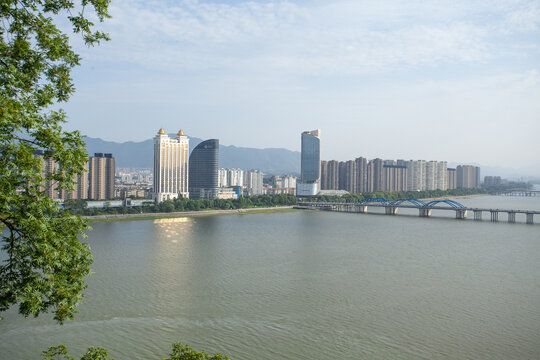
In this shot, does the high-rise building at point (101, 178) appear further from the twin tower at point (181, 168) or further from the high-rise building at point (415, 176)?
the high-rise building at point (415, 176)

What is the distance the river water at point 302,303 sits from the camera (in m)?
7.72

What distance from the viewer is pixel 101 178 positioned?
39.8 metres

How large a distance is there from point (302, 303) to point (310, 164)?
4782 cm

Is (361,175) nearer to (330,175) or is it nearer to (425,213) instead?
(330,175)

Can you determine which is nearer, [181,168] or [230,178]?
[181,168]

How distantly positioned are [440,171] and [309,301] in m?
72.2

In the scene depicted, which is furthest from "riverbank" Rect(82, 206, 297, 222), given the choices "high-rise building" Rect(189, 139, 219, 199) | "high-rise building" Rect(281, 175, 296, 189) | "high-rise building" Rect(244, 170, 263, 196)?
"high-rise building" Rect(281, 175, 296, 189)

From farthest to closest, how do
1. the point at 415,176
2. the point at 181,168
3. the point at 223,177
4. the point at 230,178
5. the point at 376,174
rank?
the point at 415,176 < the point at 230,178 < the point at 223,177 < the point at 376,174 < the point at 181,168

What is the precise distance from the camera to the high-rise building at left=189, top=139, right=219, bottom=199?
158 ft

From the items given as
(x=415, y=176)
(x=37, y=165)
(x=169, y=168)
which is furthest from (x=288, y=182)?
(x=37, y=165)

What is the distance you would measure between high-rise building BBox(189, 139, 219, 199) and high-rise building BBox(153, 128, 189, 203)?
368 cm

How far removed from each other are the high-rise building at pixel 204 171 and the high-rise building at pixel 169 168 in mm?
3683

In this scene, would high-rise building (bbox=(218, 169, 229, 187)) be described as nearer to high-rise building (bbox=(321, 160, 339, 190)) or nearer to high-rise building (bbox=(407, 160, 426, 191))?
high-rise building (bbox=(321, 160, 339, 190))

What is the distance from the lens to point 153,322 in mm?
8719
